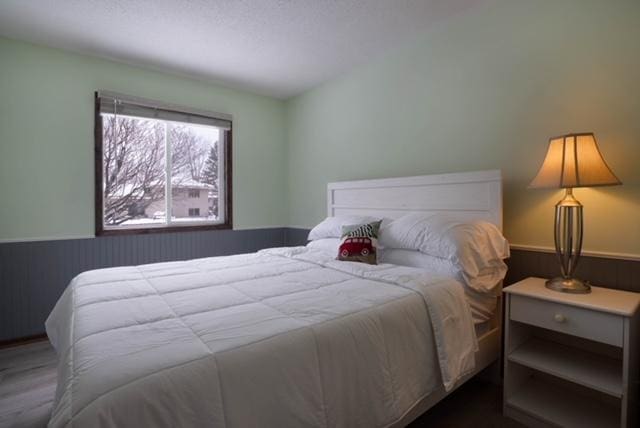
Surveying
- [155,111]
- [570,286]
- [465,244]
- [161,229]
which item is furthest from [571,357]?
[155,111]

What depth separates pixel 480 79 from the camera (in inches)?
88.4

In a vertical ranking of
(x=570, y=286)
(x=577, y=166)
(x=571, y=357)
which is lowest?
(x=571, y=357)

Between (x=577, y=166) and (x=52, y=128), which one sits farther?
(x=52, y=128)

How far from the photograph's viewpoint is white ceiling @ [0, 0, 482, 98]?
2.17 metres

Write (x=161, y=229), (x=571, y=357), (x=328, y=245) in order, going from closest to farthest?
(x=571, y=357) → (x=328, y=245) → (x=161, y=229)

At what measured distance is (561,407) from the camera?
1.68 metres

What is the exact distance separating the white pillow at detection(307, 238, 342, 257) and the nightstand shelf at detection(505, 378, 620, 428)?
1411 mm

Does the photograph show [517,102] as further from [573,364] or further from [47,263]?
[47,263]

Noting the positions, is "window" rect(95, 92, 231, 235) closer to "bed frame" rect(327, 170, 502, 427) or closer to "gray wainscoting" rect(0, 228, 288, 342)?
"gray wainscoting" rect(0, 228, 288, 342)

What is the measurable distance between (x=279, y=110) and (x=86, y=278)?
2982mm

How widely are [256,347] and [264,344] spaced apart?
0.03 metres

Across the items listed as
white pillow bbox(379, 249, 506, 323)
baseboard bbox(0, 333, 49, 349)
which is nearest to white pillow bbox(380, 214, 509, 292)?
white pillow bbox(379, 249, 506, 323)

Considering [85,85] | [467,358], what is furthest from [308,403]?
[85,85]

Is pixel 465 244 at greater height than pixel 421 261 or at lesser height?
greater
